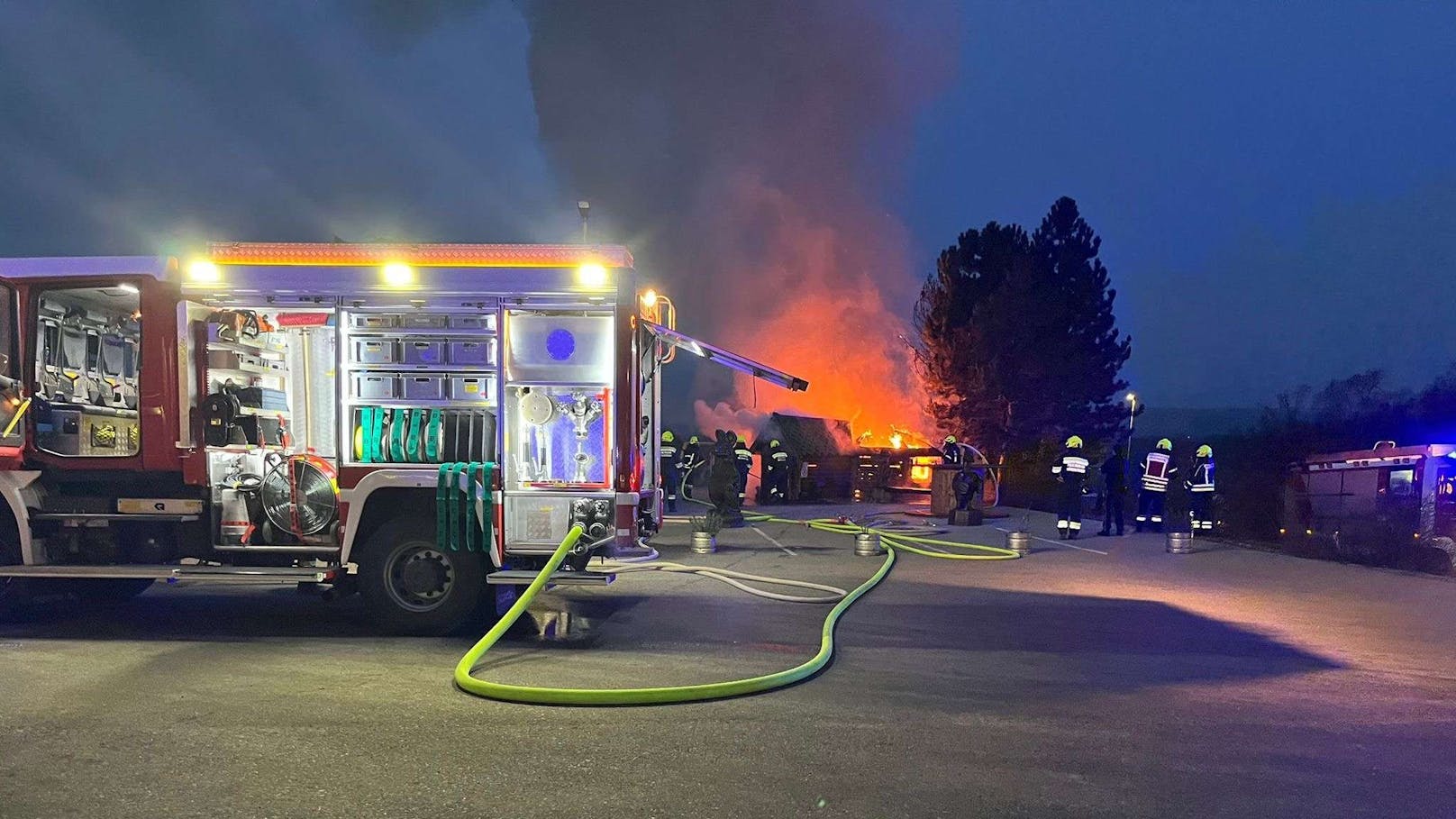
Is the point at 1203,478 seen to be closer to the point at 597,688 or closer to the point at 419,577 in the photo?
the point at 597,688

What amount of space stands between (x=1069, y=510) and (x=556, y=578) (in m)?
9.53

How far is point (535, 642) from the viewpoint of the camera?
5.87 metres

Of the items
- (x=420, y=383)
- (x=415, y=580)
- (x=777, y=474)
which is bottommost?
(x=777, y=474)

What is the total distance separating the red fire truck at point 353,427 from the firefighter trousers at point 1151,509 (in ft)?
34.6

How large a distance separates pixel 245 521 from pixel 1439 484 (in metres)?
12.6

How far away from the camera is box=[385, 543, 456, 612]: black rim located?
5957 mm

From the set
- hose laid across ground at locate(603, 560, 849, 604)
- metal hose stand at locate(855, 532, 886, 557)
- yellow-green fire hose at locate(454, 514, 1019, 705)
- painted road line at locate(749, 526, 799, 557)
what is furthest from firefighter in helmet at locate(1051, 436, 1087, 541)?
yellow-green fire hose at locate(454, 514, 1019, 705)

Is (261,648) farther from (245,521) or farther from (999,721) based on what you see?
(999,721)

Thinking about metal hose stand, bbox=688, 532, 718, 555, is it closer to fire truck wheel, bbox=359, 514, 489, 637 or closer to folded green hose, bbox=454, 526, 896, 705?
fire truck wheel, bbox=359, 514, 489, 637

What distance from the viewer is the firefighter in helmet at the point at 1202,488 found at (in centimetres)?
1266

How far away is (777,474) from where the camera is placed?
21.1 m

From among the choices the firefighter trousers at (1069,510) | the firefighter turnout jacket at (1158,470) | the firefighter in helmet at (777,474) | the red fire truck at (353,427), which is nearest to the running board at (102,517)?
the red fire truck at (353,427)

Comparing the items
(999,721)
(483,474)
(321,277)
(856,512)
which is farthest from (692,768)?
(856,512)

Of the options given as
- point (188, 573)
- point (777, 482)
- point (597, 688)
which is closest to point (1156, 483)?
point (777, 482)
